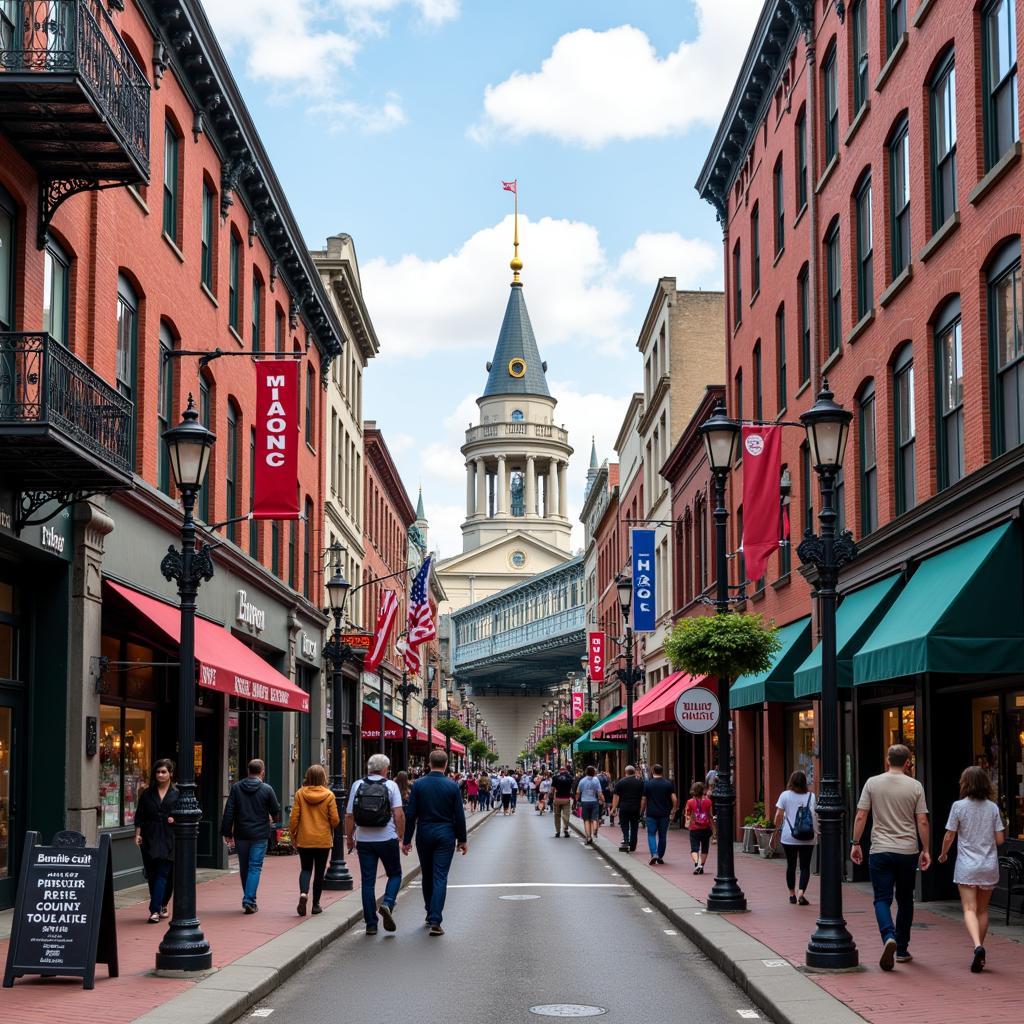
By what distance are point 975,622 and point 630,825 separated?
52.6 ft

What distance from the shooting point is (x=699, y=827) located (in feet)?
79.9

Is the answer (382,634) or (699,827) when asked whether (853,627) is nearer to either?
(699,827)

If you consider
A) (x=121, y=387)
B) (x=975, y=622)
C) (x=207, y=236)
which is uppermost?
(x=207, y=236)

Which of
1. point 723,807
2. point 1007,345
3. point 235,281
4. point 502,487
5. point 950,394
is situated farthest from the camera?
point 502,487

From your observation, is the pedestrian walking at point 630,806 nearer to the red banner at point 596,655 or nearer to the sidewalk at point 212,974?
the sidewalk at point 212,974

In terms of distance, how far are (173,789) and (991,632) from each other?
907cm

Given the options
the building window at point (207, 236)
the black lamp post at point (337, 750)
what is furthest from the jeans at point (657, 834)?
the building window at point (207, 236)

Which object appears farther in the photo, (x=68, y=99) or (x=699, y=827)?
(x=699, y=827)

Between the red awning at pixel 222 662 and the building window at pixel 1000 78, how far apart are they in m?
11.6

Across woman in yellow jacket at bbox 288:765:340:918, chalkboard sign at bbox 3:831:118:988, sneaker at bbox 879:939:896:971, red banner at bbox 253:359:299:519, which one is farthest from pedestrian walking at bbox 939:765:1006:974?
red banner at bbox 253:359:299:519

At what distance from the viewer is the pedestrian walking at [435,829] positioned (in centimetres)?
1605

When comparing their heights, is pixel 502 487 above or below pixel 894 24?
above

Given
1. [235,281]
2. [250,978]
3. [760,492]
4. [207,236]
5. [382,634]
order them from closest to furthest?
[250,978] < [760,492] < [207,236] < [235,281] < [382,634]

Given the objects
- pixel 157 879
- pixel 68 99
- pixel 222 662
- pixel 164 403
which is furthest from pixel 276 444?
pixel 68 99
